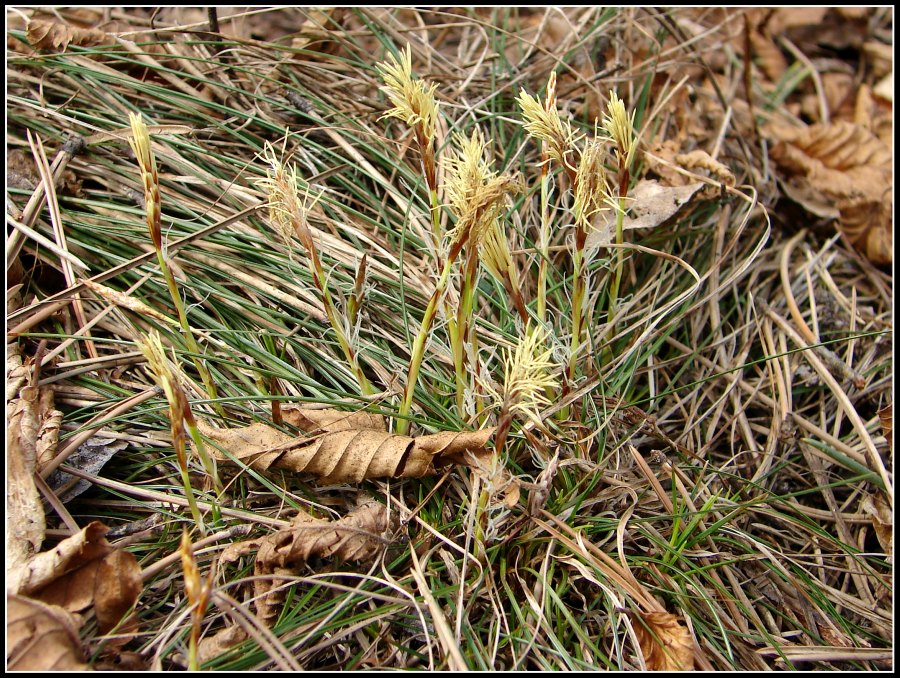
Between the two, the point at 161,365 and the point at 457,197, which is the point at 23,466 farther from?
the point at 457,197

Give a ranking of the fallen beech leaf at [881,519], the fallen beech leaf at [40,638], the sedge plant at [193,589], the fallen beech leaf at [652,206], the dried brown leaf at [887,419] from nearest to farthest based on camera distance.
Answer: the sedge plant at [193,589] < the fallen beech leaf at [40,638] < the fallen beech leaf at [881,519] < the dried brown leaf at [887,419] < the fallen beech leaf at [652,206]

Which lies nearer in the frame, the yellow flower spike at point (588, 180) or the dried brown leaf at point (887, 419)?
the yellow flower spike at point (588, 180)

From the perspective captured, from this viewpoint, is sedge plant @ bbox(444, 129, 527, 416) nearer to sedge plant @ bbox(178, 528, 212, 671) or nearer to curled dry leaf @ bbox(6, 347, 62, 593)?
sedge plant @ bbox(178, 528, 212, 671)

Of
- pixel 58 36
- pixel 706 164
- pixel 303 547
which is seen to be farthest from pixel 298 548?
pixel 58 36

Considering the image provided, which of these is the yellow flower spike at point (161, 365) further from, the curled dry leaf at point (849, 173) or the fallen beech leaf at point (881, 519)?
the curled dry leaf at point (849, 173)

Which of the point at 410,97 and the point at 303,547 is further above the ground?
the point at 410,97

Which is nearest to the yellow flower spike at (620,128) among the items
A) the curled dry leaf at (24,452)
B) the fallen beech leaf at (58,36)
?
the curled dry leaf at (24,452)
